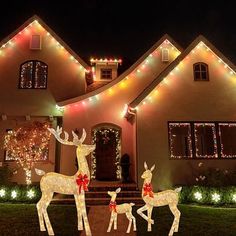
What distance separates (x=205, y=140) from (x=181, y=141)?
1029 millimetres

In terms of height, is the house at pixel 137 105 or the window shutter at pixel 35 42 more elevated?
the window shutter at pixel 35 42

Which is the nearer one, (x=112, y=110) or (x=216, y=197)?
(x=216, y=197)

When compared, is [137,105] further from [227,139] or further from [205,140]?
[227,139]

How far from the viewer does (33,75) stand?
48.6ft

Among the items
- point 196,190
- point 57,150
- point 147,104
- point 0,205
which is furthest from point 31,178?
point 196,190

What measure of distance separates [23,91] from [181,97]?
7.65 m

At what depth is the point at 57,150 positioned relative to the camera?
14.4 meters

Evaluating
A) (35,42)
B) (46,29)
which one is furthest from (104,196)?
(46,29)

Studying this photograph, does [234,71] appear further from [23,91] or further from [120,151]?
[23,91]

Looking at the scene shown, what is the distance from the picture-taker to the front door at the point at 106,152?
46.1 feet

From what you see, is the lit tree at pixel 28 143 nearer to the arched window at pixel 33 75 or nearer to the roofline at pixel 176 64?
the arched window at pixel 33 75

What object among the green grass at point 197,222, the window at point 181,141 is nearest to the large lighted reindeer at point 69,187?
the green grass at point 197,222

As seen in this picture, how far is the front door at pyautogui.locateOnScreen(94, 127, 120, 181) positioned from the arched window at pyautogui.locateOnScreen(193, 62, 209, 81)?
→ 449cm

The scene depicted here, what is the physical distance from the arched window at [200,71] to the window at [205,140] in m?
2.07
